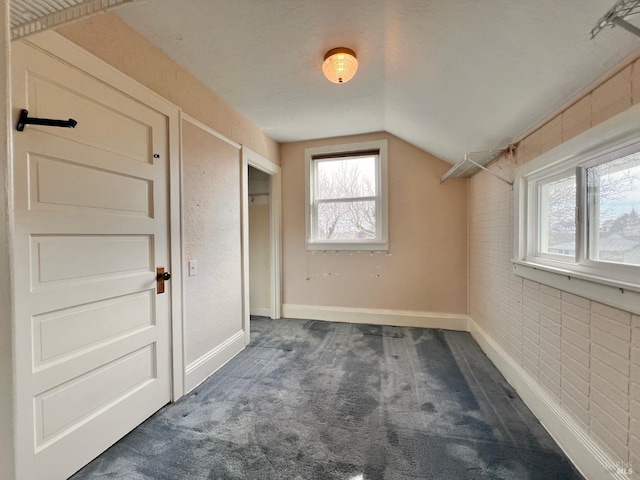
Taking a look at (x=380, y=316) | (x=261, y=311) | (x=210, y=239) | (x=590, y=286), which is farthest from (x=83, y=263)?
(x=380, y=316)

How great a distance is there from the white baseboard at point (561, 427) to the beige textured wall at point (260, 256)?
2834 millimetres

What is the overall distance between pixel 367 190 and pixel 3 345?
11.3ft

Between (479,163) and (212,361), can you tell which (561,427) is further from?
(212,361)

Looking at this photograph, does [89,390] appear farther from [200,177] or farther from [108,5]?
[108,5]

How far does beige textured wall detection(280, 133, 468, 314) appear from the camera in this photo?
3.35 meters

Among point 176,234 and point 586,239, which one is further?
point 176,234

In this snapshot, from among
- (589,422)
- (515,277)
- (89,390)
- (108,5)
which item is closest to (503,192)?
(515,277)

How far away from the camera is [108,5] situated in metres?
0.80

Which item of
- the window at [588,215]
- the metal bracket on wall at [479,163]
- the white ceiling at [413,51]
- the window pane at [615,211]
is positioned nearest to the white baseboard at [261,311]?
the white ceiling at [413,51]

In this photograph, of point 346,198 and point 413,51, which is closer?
point 413,51

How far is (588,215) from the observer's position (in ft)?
4.89

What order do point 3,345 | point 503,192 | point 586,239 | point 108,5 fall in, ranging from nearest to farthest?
point 3,345
point 108,5
point 586,239
point 503,192

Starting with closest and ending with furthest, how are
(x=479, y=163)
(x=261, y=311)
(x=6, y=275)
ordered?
(x=6, y=275)
(x=479, y=163)
(x=261, y=311)

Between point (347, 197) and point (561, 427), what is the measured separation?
9.27ft
